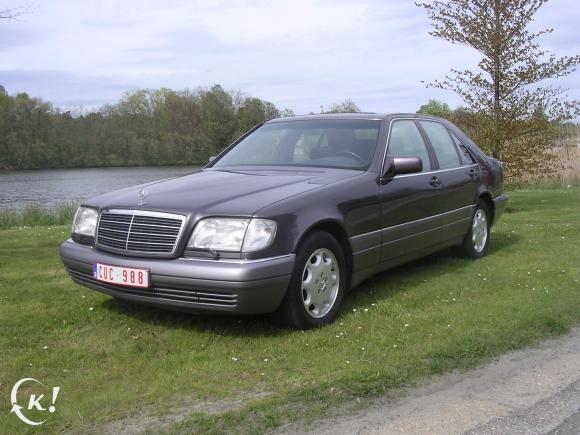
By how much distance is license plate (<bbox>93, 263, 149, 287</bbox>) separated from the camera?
3986 millimetres

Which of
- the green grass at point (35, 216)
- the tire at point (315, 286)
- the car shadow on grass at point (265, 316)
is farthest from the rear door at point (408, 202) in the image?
the green grass at point (35, 216)

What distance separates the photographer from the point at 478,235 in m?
6.91

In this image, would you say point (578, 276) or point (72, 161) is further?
point (72, 161)

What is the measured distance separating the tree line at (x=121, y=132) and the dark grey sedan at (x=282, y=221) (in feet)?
93.6

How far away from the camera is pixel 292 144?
5.61m

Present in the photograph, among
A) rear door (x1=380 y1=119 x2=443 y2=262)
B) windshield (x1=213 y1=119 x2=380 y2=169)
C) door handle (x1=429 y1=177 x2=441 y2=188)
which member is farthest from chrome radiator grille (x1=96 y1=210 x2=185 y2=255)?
door handle (x1=429 y1=177 x2=441 y2=188)

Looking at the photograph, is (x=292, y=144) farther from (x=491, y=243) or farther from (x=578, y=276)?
(x=491, y=243)

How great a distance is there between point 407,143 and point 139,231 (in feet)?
9.12

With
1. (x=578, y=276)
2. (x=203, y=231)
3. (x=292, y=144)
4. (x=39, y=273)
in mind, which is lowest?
(x=578, y=276)

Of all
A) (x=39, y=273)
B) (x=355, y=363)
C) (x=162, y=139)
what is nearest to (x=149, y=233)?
(x=355, y=363)

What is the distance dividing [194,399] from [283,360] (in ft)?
2.36

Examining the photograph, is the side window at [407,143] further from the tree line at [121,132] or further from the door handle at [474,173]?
the tree line at [121,132]

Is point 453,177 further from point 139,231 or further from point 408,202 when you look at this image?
point 139,231

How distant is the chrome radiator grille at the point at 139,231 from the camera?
3998mm
